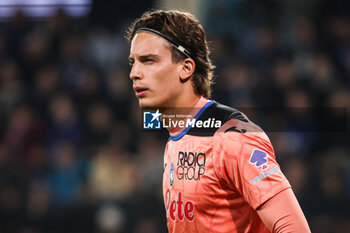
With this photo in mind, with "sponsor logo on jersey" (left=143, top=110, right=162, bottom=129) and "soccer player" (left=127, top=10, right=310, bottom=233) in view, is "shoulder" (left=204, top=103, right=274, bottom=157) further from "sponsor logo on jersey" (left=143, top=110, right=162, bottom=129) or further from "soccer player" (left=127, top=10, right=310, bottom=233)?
"sponsor logo on jersey" (left=143, top=110, right=162, bottom=129)

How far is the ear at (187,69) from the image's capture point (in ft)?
10.5

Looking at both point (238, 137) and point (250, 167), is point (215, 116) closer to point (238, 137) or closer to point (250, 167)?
point (238, 137)

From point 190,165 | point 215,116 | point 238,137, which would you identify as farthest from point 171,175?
point 238,137

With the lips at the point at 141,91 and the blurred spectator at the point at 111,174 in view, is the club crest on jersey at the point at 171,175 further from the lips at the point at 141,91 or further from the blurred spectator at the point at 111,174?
the blurred spectator at the point at 111,174

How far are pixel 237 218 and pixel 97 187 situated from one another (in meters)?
4.53

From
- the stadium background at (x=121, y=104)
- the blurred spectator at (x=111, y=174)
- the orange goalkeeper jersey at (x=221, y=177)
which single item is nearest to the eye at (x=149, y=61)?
the orange goalkeeper jersey at (x=221, y=177)

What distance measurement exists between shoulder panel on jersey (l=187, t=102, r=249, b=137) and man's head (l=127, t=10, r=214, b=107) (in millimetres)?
217

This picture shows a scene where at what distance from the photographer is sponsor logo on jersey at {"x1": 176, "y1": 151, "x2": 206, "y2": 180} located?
2.87 m

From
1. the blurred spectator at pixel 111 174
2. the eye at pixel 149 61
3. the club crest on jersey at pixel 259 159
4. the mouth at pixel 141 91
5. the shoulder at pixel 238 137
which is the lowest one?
the blurred spectator at pixel 111 174

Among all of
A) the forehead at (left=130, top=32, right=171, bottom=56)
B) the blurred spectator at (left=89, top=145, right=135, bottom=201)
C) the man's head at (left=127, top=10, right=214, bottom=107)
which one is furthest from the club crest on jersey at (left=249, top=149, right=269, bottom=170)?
the blurred spectator at (left=89, top=145, right=135, bottom=201)

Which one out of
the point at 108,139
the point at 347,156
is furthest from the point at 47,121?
the point at 347,156

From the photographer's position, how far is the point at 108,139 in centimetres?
760

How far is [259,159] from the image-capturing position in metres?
2.60

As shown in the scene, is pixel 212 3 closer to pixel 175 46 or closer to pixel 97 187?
pixel 97 187
